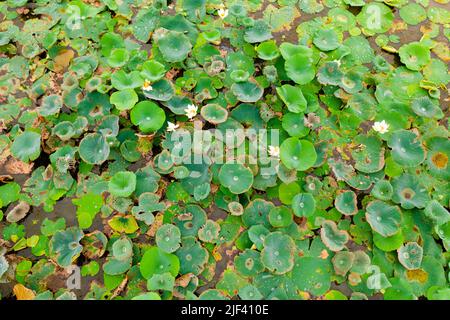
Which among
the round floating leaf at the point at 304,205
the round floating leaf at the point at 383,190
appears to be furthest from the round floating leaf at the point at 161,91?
the round floating leaf at the point at 383,190

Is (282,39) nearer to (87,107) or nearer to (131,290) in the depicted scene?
(87,107)

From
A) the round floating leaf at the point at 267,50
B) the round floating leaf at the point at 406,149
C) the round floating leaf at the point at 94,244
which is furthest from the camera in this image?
the round floating leaf at the point at 267,50

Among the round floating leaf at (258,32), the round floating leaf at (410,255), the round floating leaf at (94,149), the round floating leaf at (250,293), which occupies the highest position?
the round floating leaf at (258,32)

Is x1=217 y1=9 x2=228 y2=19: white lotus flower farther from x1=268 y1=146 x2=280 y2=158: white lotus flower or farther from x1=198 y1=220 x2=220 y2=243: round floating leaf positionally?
x1=198 y1=220 x2=220 y2=243: round floating leaf

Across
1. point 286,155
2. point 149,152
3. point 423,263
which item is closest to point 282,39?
point 286,155

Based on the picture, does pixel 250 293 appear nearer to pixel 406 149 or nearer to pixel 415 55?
pixel 406 149

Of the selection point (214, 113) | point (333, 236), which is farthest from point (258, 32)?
point (333, 236)

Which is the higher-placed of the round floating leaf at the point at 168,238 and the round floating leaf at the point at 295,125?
the round floating leaf at the point at 295,125

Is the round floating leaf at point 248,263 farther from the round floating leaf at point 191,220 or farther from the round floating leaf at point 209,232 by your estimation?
the round floating leaf at point 191,220

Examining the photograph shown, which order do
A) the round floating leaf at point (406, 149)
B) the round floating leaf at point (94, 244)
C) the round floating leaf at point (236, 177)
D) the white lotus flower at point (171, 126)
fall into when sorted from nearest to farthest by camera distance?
1. the round floating leaf at point (94, 244)
2. the round floating leaf at point (236, 177)
3. the round floating leaf at point (406, 149)
4. the white lotus flower at point (171, 126)
